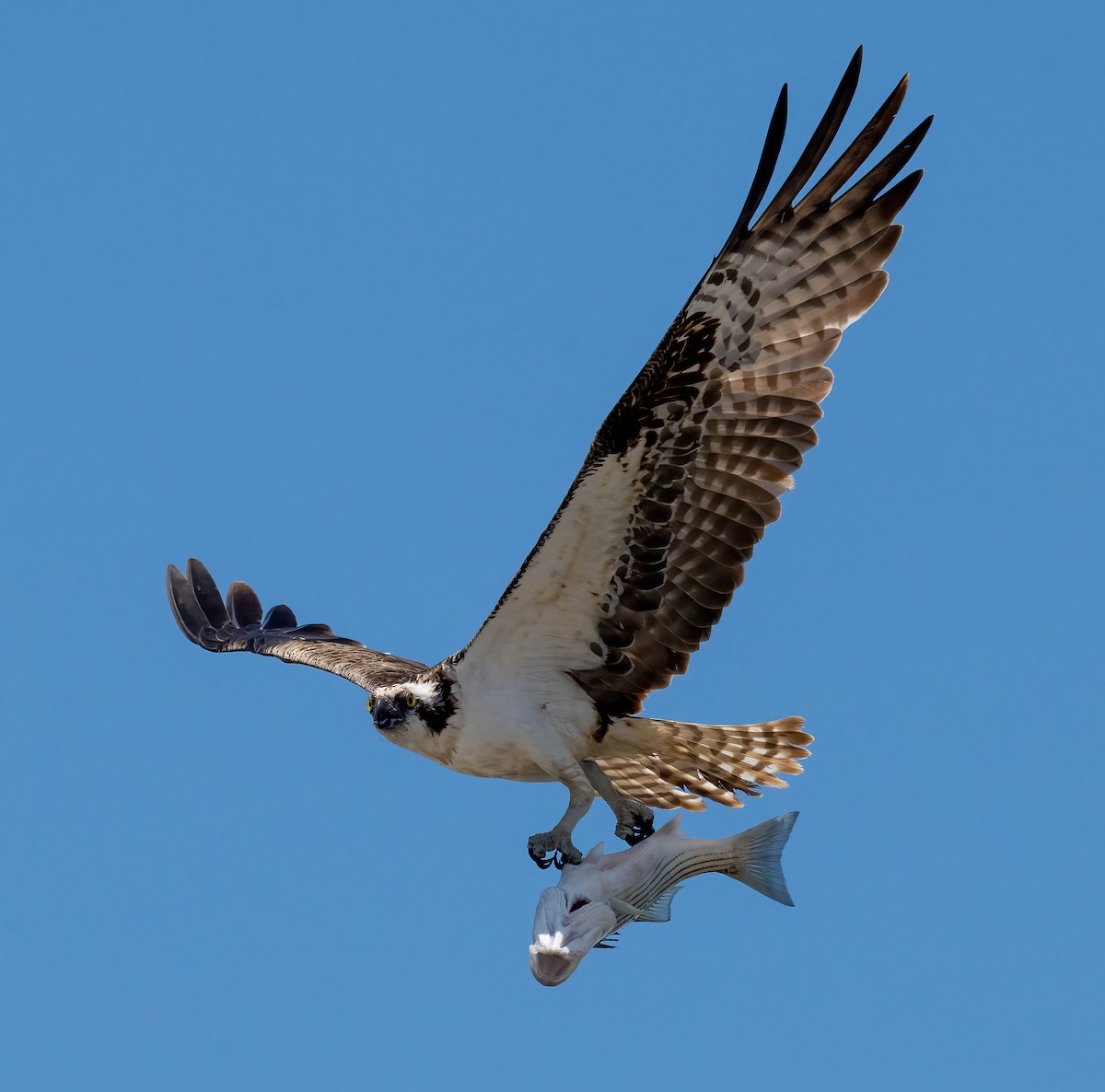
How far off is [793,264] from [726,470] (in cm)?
105

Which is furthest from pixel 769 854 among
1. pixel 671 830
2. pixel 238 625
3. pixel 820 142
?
pixel 238 625

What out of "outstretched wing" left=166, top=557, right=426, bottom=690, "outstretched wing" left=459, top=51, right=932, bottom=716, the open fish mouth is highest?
"outstretched wing" left=166, top=557, right=426, bottom=690

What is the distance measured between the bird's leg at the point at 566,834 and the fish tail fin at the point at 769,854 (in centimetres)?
82

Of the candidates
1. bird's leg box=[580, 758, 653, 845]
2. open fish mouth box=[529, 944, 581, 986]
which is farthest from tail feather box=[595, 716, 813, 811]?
open fish mouth box=[529, 944, 581, 986]

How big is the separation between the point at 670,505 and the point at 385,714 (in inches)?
71.3

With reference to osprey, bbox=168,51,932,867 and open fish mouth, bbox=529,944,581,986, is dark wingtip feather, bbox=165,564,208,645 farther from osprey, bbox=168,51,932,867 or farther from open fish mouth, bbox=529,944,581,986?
open fish mouth, bbox=529,944,581,986

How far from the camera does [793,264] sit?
9.14 meters

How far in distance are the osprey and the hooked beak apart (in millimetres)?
462

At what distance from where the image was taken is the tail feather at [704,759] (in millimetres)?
9852

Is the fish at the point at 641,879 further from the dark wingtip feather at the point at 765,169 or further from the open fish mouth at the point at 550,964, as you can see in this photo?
the dark wingtip feather at the point at 765,169

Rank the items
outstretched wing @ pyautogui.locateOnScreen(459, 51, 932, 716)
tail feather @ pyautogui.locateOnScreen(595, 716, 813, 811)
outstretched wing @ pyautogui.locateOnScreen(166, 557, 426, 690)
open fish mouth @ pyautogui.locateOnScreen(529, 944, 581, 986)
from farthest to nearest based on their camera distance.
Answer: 1. outstretched wing @ pyautogui.locateOnScreen(166, 557, 426, 690)
2. tail feather @ pyautogui.locateOnScreen(595, 716, 813, 811)
3. outstretched wing @ pyautogui.locateOnScreen(459, 51, 932, 716)
4. open fish mouth @ pyautogui.locateOnScreen(529, 944, 581, 986)

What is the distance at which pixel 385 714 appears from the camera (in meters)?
9.51

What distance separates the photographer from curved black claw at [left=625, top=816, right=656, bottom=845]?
9578 millimetres

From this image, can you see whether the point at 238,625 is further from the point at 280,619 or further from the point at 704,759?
the point at 704,759
